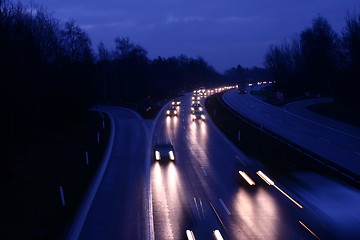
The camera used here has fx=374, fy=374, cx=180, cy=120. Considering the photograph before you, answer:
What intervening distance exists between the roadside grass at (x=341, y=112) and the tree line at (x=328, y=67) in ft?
3.52

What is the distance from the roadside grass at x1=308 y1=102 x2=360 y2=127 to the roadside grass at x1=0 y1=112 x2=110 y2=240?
29.1 m

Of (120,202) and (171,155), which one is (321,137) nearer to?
(171,155)

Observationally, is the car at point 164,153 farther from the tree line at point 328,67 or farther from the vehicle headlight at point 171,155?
the tree line at point 328,67

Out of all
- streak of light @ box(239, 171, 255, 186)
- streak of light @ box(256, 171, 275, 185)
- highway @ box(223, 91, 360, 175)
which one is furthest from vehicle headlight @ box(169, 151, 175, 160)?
highway @ box(223, 91, 360, 175)

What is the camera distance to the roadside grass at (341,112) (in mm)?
44234

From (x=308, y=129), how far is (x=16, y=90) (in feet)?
94.4

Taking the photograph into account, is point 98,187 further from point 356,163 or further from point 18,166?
point 356,163

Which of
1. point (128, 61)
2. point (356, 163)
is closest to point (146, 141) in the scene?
point (356, 163)

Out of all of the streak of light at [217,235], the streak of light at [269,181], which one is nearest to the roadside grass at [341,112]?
the streak of light at [269,181]

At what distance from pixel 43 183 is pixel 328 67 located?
71.3 metres

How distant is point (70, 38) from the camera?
190 feet

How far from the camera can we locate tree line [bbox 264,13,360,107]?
168 ft

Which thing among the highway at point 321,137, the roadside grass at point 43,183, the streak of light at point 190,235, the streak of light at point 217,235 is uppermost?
the roadside grass at point 43,183

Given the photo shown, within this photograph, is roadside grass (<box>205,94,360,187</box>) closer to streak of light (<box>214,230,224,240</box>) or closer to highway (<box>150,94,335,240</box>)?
highway (<box>150,94,335,240</box>)
